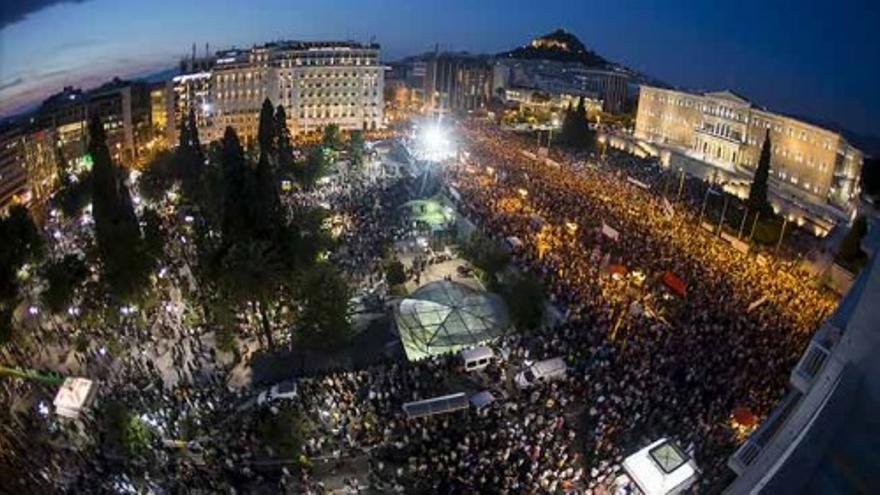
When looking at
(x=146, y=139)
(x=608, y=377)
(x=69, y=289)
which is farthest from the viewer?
(x=146, y=139)

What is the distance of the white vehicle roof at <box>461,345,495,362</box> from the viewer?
20938 mm

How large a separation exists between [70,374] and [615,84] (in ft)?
314

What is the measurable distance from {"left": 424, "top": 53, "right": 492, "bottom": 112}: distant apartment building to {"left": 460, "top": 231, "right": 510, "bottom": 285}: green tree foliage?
83.5 meters

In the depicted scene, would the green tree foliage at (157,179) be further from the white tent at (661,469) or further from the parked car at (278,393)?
the white tent at (661,469)

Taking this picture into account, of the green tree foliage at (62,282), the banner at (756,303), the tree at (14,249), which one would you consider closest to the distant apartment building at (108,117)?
the tree at (14,249)

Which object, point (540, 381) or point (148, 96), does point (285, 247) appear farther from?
point (148, 96)

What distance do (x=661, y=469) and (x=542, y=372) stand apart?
527 centimetres

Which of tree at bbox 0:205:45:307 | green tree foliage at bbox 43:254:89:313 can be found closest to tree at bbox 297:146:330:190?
tree at bbox 0:205:45:307

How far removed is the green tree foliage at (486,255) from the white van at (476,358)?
6.27 metres

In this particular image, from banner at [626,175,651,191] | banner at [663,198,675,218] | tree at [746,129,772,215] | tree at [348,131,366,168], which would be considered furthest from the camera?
tree at [348,131,366,168]

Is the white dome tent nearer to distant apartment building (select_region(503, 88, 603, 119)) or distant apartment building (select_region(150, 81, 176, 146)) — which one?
distant apartment building (select_region(150, 81, 176, 146))

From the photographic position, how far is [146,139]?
67500 mm

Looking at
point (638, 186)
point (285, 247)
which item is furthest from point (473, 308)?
point (638, 186)

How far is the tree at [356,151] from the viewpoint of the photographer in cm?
5381
